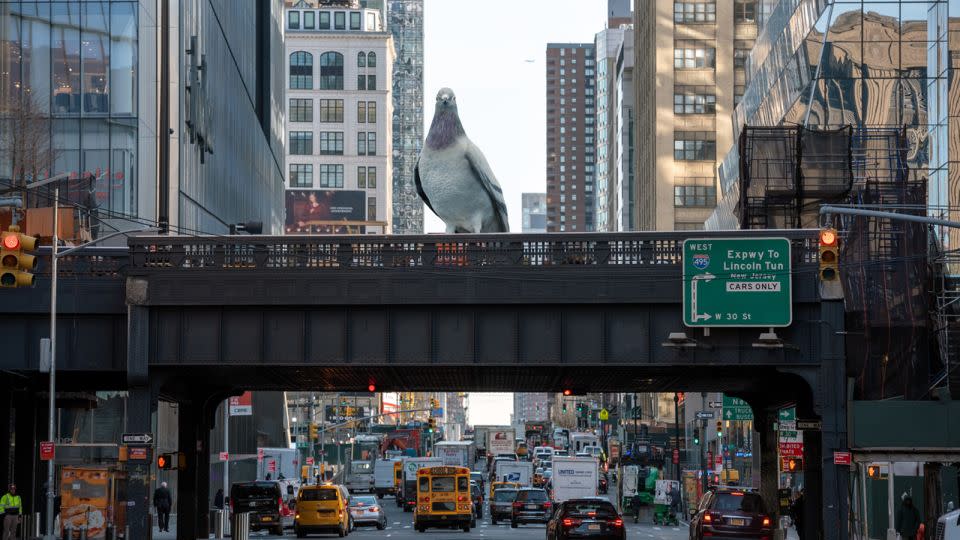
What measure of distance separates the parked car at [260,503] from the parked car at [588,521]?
18.1 m

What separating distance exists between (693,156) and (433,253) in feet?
355

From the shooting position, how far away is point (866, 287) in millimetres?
39719

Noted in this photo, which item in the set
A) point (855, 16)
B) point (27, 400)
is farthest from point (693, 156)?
point (27, 400)

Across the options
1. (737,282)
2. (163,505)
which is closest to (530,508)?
(163,505)

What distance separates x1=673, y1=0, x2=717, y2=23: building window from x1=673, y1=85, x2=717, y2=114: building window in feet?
A: 21.3

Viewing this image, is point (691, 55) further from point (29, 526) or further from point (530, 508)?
point (29, 526)

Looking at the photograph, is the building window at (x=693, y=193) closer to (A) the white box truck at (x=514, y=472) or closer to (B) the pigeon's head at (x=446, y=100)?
(A) the white box truck at (x=514, y=472)

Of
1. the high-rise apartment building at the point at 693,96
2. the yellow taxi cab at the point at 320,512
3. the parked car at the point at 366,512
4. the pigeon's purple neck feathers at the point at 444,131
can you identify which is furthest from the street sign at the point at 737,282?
the high-rise apartment building at the point at 693,96

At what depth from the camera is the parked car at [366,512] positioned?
58906 millimetres

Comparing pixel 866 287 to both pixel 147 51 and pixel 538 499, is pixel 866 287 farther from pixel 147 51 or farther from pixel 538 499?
pixel 147 51

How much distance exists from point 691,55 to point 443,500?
92.3 meters

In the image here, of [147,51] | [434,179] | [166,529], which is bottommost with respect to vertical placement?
[166,529]

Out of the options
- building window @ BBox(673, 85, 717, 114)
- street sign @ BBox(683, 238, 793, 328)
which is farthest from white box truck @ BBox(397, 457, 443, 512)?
building window @ BBox(673, 85, 717, 114)

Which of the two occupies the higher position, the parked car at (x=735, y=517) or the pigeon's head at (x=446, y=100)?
the pigeon's head at (x=446, y=100)
